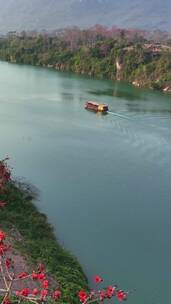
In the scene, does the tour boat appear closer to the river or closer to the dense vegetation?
the river

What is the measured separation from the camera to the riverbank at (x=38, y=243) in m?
11.5

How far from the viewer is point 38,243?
13156mm

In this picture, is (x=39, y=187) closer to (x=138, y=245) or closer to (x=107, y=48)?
(x=138, y=245)

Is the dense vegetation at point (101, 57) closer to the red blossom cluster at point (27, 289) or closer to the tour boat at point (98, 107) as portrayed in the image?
the tour boat at point (98, 107)

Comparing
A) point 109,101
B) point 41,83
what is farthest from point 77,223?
point 41,83

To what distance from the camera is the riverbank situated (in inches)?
451

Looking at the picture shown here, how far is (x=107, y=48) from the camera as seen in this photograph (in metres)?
62.8

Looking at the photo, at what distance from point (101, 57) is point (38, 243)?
5183 cm

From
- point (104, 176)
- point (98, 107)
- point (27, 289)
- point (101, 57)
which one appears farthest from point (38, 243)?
point (101, 57)

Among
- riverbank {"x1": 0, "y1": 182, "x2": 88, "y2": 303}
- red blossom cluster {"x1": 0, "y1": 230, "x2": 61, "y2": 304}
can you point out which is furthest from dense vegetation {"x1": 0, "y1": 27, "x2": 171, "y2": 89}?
red blossom cluster {"x1": 0, "y1": 230, "x2": 61, "y2": 304}

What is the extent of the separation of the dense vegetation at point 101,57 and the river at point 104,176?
15.8 m

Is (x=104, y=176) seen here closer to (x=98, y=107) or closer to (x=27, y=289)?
(x=98, y=107)

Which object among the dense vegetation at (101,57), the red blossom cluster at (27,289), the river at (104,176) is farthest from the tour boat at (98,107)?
the red blossom cluster at (27,289)

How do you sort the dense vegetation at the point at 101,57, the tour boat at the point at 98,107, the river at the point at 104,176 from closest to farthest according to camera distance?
1. the river at the point at 104,176
2. the tour boat at the point at 98,107
3. the dense vegetation at the point at 101,57
